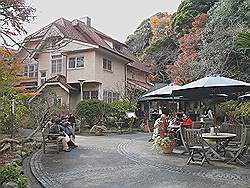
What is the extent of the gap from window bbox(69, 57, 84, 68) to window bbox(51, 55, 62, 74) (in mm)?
1347

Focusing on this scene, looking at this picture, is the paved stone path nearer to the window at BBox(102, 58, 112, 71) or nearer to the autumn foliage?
the autumn foliage

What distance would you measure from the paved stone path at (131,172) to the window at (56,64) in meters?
17.4

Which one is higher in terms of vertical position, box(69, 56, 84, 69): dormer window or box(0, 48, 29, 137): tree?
box(69, 56, 84, 69): dormer window

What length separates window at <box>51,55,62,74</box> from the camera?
89.1 feet

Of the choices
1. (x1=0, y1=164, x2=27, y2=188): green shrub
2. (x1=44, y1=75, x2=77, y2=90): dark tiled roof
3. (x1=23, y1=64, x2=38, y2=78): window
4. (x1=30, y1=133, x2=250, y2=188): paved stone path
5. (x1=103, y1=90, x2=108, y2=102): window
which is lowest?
(x1=30, y1=133, x2=250, y2=188): paved stone path

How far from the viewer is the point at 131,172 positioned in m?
7.79

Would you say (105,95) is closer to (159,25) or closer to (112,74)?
(112,74)

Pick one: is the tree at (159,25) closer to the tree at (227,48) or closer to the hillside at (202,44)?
the hillside at (202,44)

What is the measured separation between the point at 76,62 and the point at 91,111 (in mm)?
6262

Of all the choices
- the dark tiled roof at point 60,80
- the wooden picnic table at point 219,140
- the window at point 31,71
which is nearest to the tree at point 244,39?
the wooden picnic table at point 219,140

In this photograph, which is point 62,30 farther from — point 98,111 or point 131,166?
point 131,166

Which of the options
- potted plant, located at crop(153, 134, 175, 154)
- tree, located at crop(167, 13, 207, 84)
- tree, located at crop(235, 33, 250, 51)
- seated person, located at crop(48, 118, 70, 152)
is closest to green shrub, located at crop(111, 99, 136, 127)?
tree, located at crop(167, 13, 207, 84)

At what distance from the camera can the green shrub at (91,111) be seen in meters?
21.5

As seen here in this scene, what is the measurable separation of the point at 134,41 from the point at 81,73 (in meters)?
21.4
